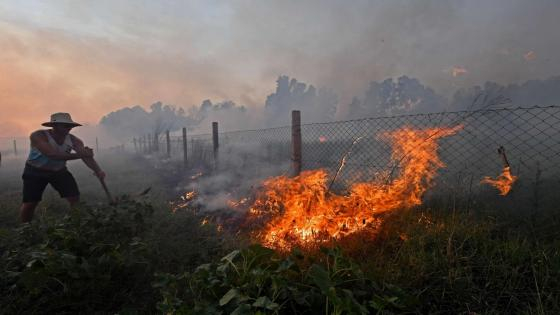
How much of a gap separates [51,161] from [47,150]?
0.30 m

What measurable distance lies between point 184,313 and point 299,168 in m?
4.45

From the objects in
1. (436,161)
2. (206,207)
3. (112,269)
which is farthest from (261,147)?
(112,269)

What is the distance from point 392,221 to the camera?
355 centimetres

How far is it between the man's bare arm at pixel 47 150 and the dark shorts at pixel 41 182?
0.41 metres

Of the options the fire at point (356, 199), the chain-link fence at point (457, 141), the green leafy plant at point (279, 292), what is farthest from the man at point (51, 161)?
the chain-link fence at point (457, 141)

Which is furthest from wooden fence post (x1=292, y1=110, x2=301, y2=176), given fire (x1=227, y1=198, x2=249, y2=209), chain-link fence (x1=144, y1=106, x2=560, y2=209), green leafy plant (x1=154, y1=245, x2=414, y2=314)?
green leafy plant (x1=154, y1=245, x2=414, y2=314)

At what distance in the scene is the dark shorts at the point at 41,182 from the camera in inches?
179

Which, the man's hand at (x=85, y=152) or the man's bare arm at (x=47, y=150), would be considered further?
the man's hand at (x=85, y=152)

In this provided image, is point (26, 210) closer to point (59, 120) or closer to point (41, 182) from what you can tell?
point (41, 182)

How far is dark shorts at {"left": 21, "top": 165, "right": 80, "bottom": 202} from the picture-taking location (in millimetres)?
4551

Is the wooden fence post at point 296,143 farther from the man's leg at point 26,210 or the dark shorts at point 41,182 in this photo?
the man's leg at point 26,210

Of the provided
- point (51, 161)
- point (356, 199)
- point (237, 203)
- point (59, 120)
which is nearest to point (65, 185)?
point (51, 161)

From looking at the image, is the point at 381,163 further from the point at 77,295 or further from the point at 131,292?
the point at 77,295

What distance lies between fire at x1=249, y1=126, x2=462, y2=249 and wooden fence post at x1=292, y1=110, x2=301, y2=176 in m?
0.98
